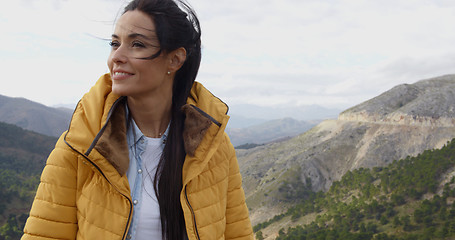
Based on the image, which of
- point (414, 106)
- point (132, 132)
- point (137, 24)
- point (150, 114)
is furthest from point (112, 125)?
point (414, 106)

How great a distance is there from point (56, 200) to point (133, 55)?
39.4 inches

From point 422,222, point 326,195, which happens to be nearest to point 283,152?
point 326,195

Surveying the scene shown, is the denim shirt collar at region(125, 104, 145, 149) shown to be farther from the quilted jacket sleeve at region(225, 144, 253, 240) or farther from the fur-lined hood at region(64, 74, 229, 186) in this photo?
the quilted jacket sleeve at region(225, 144, 253, 240)

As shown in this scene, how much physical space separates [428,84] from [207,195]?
68934 millimetres

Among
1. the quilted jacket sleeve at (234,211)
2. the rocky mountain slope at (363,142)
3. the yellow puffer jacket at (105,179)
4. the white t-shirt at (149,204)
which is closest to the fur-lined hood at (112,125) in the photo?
the yellow puffer jacket at (105,179)

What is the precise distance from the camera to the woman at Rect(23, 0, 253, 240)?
78.3 inches

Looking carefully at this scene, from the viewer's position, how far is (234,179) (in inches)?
105

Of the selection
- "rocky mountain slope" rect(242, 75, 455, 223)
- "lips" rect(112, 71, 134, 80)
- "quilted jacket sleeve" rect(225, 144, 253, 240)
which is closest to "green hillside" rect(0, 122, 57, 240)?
"rocky mountain slope" rect(242, 75, 455, 223)

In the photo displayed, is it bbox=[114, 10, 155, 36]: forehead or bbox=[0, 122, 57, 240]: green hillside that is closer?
bbox=[114, 10, 155, 36]: forehead

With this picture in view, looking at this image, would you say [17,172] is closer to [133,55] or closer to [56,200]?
[56,200]

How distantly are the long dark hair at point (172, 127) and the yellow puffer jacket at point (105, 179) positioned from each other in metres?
0.07

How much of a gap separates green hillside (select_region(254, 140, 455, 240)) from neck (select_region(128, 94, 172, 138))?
3093cm

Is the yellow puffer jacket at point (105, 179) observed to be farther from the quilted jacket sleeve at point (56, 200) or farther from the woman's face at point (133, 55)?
the woman's face at point (133, 55)

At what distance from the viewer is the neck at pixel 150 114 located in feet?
7.85
